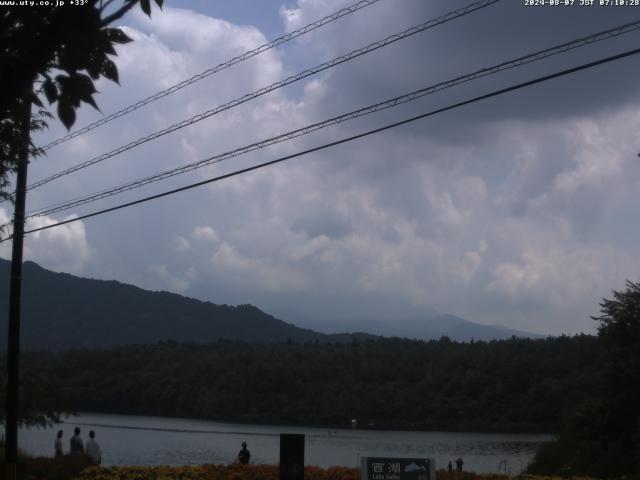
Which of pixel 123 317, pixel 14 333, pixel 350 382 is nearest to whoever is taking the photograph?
pixel 14 333

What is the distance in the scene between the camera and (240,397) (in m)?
63.7

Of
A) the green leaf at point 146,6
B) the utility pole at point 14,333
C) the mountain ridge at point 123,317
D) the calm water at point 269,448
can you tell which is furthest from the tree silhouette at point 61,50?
the mountain ridge at point 123,317

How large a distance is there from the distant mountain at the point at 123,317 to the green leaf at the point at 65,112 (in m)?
115

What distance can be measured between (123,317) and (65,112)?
13537 centimetres

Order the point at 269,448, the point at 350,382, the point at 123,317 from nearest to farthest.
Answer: the point at 269,448 < the point at 350,382 < the point at 123,317

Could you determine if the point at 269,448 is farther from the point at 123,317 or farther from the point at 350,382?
the point at 123,317

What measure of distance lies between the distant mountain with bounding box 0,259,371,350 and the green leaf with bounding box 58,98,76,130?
11454 cm

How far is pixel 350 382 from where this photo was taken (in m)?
62.6

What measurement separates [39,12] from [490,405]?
49871mm

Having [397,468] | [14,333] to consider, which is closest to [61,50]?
[397,468]

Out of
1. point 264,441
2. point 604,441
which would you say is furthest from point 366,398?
point 604,441

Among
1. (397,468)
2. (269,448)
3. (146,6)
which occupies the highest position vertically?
(146,6)

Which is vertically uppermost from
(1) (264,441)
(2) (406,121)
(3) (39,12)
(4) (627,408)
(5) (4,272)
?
(5) (4,272)

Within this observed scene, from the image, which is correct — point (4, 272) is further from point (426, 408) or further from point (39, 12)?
point (39, 12)
